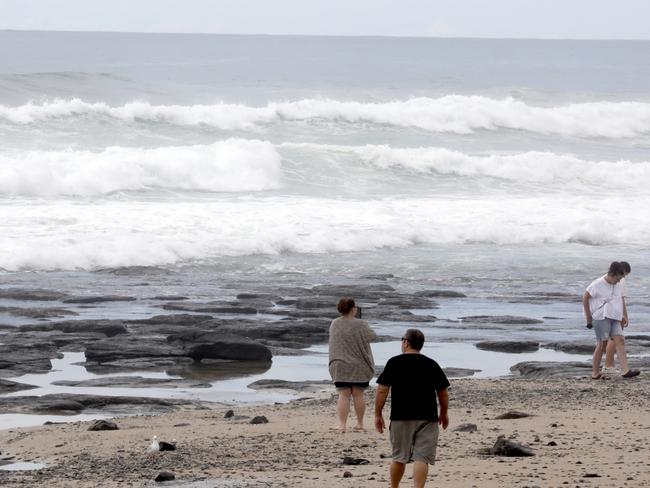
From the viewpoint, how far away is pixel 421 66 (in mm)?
86812

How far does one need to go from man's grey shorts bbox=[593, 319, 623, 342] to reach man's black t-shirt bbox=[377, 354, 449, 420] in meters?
6.54

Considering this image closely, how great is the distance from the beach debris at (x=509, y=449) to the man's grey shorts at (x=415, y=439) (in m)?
1.75

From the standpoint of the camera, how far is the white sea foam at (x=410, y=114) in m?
45.7

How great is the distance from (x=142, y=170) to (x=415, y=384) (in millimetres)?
28180

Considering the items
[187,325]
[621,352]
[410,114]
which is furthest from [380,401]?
[410,114]

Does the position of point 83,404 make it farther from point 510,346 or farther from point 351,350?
point 510,346

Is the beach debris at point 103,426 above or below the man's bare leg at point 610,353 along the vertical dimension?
below

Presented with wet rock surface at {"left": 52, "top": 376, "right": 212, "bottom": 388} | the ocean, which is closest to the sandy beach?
wet rock surface at {"left": 52, "top": 376, "right": 212, "bottom": 388}

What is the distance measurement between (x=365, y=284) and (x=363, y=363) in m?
11.0

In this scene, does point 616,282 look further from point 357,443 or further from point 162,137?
point 162,137

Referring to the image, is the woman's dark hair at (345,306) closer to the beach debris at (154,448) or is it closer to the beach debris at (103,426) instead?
the beach debris at (154,448)

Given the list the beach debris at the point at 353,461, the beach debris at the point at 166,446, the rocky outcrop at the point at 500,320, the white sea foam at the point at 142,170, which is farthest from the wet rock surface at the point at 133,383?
the white sea foam at the point at 142,170

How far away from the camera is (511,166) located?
42.5 metres

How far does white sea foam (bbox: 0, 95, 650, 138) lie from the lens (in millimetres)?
45656
